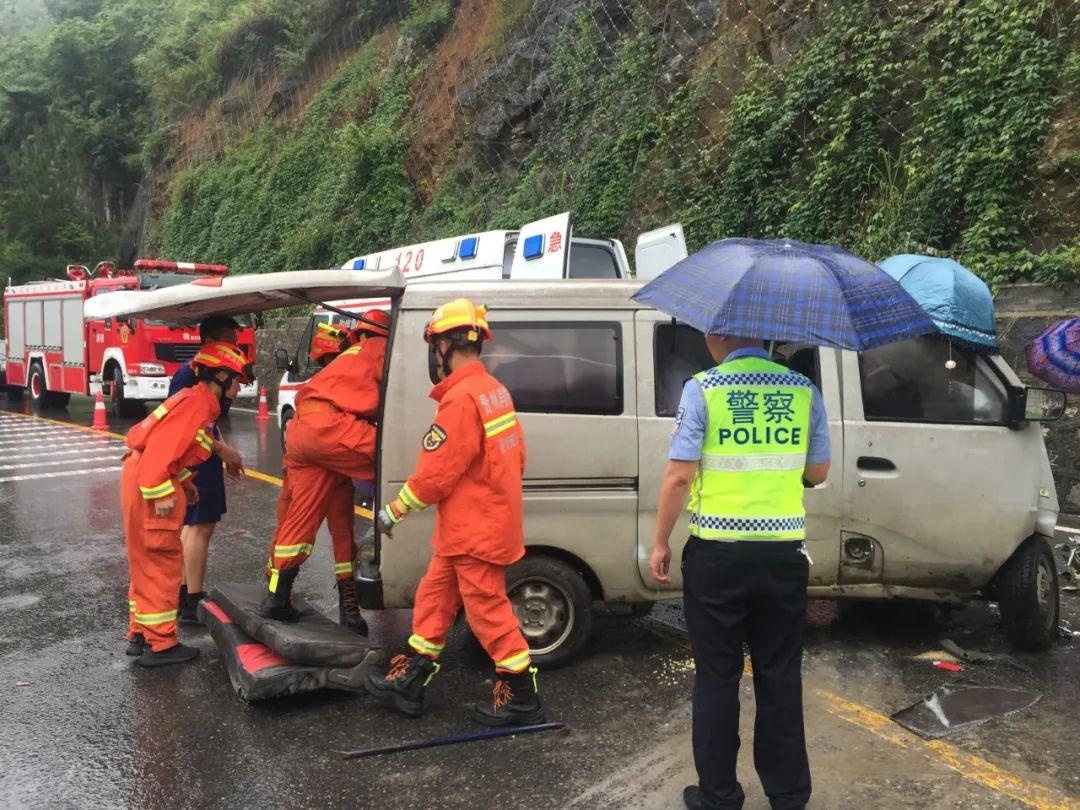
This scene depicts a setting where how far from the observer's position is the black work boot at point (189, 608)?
18.2 feet

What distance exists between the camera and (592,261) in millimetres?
10305

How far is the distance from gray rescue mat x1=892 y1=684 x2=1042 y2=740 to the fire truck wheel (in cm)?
1561

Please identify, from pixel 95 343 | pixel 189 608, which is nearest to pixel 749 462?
pixel 189 608

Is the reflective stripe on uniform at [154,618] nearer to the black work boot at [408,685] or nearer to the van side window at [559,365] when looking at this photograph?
the black work boot at [408,685]

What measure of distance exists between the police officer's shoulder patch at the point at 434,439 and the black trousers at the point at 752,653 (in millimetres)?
1202

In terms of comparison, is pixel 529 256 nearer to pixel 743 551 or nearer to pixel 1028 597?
pixel 1028 597

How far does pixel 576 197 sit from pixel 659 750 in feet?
42.5

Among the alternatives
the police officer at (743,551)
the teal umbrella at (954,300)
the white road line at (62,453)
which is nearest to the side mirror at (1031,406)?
the teal umbrella at (954,300)

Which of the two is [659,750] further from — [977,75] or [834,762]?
[977,75]

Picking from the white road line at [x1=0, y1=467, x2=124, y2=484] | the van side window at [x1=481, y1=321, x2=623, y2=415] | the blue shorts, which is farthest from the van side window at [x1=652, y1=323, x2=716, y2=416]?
the white road line at [x1=0, y1=467, x2=124, y2=484]

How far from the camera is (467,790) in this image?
3486 mm

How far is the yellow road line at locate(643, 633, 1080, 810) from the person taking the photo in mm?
3381

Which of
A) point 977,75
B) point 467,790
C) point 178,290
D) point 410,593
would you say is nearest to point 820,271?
point 467,790

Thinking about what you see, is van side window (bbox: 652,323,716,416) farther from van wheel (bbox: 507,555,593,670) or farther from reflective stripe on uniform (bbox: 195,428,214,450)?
reflective stripe on uniform (bbox: 195,428,214,450)
